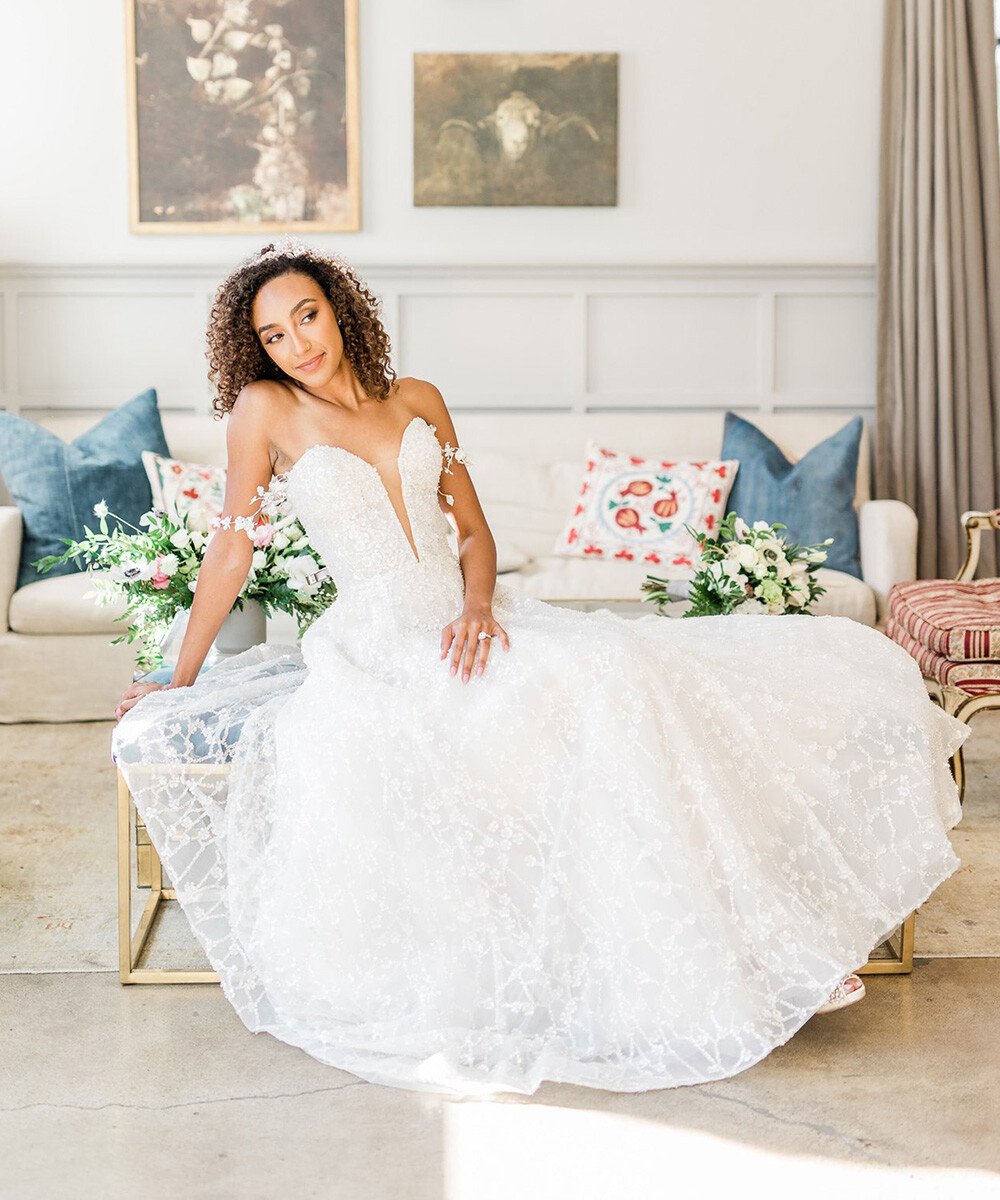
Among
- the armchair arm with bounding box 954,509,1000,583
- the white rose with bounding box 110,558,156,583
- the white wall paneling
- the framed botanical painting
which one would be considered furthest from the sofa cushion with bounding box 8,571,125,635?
the armchair arm with bounding box 954,509,1000,583

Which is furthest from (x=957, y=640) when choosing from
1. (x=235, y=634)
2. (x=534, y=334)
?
(x=534, y=334)

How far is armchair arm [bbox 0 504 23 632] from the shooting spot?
411 cm

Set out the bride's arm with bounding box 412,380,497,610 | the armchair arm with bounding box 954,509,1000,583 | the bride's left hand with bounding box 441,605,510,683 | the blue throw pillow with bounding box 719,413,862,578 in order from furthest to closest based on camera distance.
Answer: the blue throw pillow with bounding box 719,413,862,578
the armchair arm with bounding box 954,509,1000,583
the bride's arm with bounding box 412,380,497,610
the bride's left hand with bounding box 441,605,510,683

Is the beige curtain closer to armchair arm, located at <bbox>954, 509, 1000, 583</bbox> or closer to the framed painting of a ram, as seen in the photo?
armchair arm, located at <bbox>954, 509, 1000, 583</bbox>

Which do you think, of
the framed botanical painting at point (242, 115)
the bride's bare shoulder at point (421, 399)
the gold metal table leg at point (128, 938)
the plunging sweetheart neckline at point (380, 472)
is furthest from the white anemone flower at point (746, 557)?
the framed botanical painting at point (242, 115)

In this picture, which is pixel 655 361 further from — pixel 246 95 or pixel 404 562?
pixel 404 562

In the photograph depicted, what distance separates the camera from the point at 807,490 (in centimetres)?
438

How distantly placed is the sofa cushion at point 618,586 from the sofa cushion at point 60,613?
3.94ft

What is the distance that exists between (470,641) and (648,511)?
220cm

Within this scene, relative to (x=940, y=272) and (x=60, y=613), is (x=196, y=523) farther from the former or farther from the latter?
(x=940, y=272)

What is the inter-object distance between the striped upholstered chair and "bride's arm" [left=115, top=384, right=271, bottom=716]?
1686mm

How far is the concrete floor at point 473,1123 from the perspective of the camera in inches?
71.5

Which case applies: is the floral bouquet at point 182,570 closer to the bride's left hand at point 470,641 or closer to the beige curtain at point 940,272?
the bride's left hand at point 470,641

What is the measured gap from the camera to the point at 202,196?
4883 millimetres
